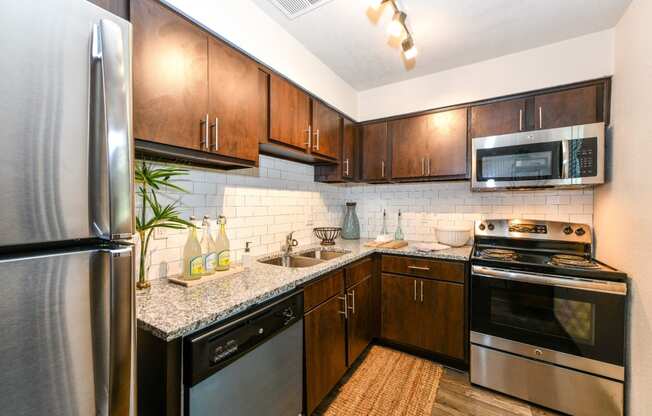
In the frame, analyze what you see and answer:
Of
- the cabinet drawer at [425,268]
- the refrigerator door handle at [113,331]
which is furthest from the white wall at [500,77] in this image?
the refrigerator door handle at [113,331]

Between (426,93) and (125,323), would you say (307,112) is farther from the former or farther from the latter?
(125,323)

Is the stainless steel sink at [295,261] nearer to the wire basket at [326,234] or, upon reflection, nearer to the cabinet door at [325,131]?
the wire basket at [326,234]

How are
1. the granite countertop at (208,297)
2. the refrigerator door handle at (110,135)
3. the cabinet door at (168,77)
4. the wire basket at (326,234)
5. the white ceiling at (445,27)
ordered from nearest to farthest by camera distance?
the refrigerator door handle at (110,135) → the granite countertop at (208,297) → the cabinet door at (168,77) → the white ceiling at (445,27) → the wire basket at (326,234)

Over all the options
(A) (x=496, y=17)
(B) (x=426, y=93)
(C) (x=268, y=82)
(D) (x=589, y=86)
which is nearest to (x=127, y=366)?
(C) (x=268, y=82)

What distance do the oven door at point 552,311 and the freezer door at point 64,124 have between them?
2.11 metres

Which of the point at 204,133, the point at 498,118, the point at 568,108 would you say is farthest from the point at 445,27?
the point at 204,133

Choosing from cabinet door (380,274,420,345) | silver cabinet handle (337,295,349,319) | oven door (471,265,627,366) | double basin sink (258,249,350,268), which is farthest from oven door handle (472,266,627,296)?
double basin sink (258,249,350,268)

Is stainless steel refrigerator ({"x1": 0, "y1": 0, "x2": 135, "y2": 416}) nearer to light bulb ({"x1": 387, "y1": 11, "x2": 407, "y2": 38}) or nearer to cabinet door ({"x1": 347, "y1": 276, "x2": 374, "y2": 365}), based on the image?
light bulb ({"x1": 387, "y1": 11, "x2": 407, "y2": 38})

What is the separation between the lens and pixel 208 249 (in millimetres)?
1519

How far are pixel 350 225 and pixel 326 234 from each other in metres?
0.45

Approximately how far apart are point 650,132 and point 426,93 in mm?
1547

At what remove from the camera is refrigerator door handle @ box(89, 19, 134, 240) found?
61 cm

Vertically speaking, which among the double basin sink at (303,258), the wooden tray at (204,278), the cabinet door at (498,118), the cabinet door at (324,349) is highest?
the cabinet door at (498,118)

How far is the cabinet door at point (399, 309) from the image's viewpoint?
7.38 feet
